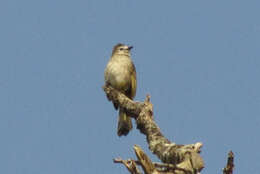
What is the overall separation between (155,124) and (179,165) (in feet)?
3.94

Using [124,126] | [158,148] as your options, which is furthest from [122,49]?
[158,148]

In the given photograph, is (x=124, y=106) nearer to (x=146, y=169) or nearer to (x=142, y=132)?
(x=142, y=132)

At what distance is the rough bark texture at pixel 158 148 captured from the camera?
6.09m

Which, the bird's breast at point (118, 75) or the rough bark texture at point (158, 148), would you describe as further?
the bird's breast at point (118, 75)

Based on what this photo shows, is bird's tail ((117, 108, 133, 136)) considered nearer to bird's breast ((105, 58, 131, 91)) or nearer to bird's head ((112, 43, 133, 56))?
bird's breast ((105, 58, 131, 91))

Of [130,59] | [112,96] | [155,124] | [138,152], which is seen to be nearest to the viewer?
[138,152]

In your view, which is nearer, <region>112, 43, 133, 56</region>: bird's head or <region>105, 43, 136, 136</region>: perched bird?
<region>105, 43, 136, 136</region>: perched bird

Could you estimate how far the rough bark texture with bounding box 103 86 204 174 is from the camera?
20.0 ft

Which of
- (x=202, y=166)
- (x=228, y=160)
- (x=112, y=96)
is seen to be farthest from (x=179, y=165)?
(x=112, y=96)

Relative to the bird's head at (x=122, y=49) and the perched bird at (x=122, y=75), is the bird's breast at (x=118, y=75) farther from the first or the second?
the bird's head at (x=122, y=49)

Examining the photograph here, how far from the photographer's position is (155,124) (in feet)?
24.2

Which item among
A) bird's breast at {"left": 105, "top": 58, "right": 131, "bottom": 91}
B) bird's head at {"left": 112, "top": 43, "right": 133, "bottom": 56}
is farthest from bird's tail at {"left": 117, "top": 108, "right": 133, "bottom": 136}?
bird's head at {"left": 112, "top": 43, "right": 133, "bottom": 56}

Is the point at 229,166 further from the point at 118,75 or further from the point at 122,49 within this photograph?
the point at 122,49

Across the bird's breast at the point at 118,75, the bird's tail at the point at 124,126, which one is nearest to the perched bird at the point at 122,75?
the bird's breast at the point at 118,75
